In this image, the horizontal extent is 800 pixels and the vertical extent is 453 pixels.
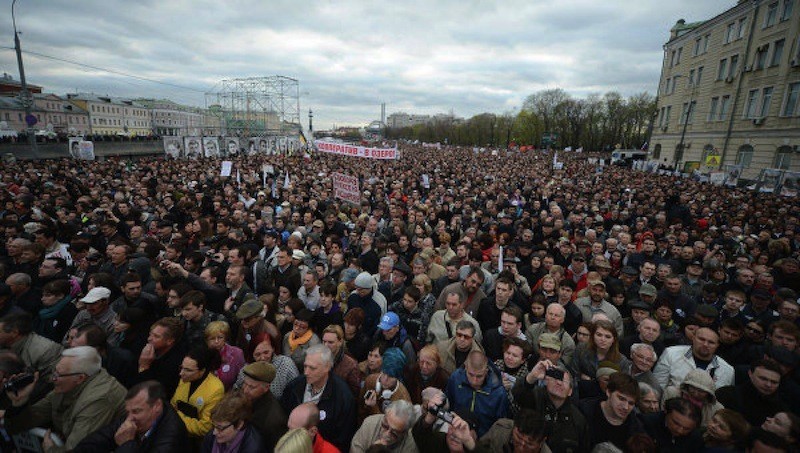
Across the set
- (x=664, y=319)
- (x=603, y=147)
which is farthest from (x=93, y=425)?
(x=603, y=147)

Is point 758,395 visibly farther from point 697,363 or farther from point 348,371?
point 348,371

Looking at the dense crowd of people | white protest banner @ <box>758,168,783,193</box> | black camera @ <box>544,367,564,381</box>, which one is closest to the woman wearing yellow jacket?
the dense crowd of people

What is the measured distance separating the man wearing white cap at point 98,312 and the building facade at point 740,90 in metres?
26.8

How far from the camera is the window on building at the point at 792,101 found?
79.0 feet

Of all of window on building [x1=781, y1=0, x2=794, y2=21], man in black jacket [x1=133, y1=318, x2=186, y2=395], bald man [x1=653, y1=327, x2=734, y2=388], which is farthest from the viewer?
window on building [x1=781, y1=0, x2=794, y2=21]

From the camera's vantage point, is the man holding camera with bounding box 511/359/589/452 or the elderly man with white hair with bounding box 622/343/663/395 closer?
the man holding camera with bounding box 511/359/589/452

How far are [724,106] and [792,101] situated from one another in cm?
724

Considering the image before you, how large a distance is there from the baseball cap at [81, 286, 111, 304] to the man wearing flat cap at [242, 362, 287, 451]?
2.44 meters

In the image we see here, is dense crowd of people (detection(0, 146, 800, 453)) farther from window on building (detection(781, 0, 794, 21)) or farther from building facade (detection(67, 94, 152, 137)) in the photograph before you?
building facade (detection(67, 94, 152, 137))

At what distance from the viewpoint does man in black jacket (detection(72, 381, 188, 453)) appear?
2.56 meters

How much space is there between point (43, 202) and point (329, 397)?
Answer: 12.0 metres

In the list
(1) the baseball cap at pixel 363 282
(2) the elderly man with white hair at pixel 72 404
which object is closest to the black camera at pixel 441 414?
(1) the baseball cap at pixel 363 282

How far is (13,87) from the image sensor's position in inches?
3388

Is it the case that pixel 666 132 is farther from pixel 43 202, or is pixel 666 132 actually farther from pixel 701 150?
pixel 43 202
